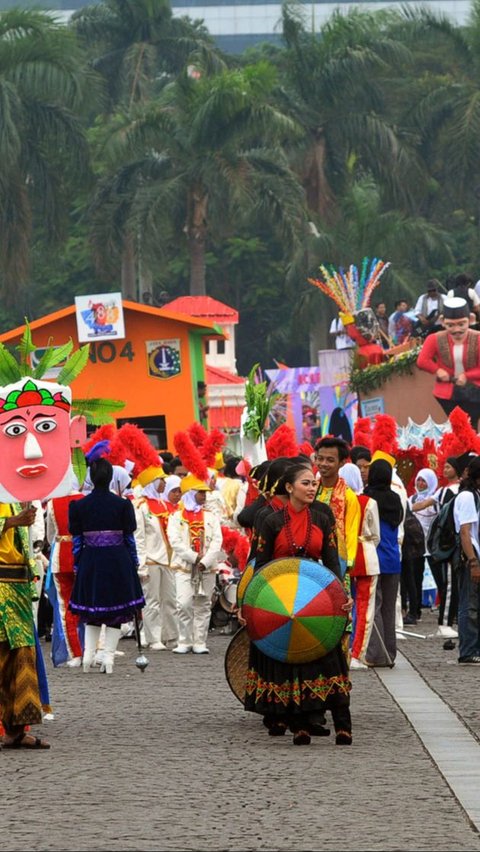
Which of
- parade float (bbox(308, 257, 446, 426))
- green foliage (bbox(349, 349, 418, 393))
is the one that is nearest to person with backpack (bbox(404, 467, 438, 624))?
parade float (bbox(308, 257, 446, 426))

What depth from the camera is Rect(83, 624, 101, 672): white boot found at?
624 inches

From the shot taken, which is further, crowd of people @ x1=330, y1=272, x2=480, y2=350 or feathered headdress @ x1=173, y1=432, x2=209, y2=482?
crowd of people @ x1=330, y1=272, x2=480, y2=350

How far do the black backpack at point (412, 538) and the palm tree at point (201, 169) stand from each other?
3332cm

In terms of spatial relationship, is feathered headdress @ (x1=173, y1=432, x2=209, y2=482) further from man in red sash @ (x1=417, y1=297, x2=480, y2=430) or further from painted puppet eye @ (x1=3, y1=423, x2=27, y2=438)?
man in red sash @ (x1=417, y1=297, x2=480, y2=430)

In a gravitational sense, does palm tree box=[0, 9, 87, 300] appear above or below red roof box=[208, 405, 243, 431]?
above

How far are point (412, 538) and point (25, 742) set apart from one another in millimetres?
10693

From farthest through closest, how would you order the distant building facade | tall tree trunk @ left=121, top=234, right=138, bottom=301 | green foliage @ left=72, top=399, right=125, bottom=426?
the distant building facade
tall tree trunk @ left=121, top=234, right=138, bottom=301
green foliage @ left=72, top=399, right=125, bottom=426

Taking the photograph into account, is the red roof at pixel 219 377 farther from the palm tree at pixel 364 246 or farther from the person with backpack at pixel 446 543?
the person with backpack at pixel 446 543

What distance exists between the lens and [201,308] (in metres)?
57.8

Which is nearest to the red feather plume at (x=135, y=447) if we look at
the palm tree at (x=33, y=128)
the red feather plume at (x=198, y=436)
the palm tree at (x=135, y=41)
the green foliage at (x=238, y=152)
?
the red feather plume at (x=198, y=436)

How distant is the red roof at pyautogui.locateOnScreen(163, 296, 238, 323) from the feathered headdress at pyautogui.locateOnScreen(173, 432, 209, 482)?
37623 millimetres

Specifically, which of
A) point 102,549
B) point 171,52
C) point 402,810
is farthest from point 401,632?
point 171,52

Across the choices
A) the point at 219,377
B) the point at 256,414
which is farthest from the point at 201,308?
the point at 256,414

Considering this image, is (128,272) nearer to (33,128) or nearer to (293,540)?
(33,128)
